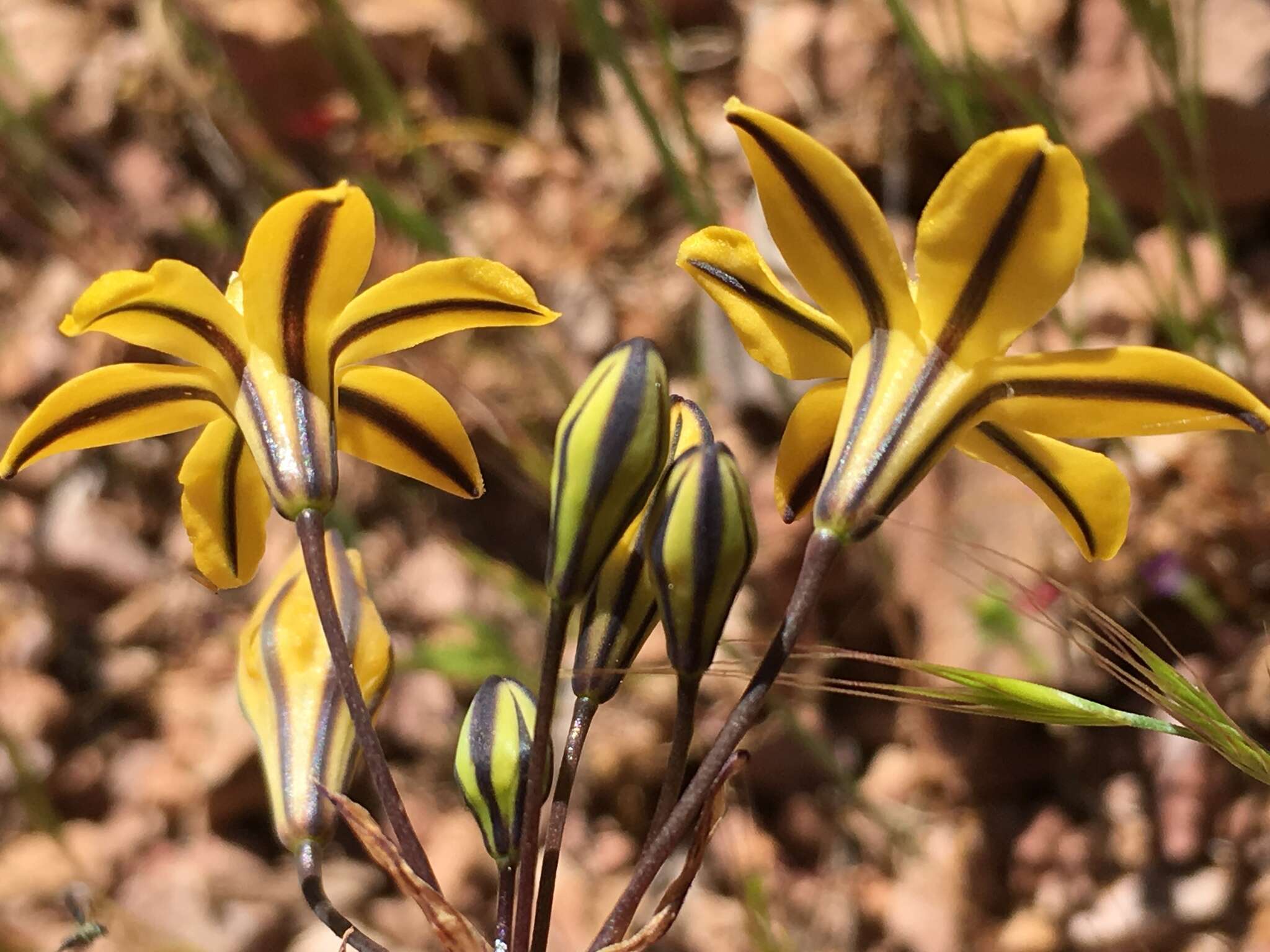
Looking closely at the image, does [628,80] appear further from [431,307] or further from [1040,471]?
[1040,471]

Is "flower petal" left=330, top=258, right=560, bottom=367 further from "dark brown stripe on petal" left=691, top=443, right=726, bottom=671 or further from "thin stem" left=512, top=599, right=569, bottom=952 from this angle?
"thin stem" left=512, top=599, right=569, bottom=952

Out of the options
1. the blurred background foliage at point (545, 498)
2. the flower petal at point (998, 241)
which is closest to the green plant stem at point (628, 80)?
the blurred background foliage at point (545, 498)

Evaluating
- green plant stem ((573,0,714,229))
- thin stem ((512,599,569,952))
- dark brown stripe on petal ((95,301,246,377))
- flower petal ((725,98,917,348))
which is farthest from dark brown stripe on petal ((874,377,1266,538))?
green plant stem ((573,0,714,229))

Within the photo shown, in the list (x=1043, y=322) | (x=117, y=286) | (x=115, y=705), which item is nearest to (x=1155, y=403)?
(x=117, y=286)

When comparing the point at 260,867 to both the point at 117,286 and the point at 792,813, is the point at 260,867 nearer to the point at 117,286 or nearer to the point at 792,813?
the point at 792,813

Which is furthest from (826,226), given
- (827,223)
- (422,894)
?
(422,894)

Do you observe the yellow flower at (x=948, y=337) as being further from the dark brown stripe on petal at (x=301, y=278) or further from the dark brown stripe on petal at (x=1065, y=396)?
the dark brown stripe on petal at (x=301, y=278)
